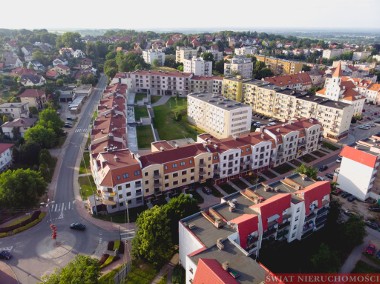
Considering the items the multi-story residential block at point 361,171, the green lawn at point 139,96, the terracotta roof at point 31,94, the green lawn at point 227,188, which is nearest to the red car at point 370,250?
the multi-story residential block at point 361,171

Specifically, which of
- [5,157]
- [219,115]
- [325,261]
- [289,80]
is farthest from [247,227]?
[289,80]

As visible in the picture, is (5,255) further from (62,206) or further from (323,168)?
(323,168)

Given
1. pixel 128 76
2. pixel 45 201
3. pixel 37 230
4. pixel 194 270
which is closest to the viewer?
pixel 194 270

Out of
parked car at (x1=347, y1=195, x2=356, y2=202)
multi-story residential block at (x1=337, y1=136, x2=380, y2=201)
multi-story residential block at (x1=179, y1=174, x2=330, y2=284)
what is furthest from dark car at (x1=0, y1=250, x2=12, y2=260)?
multi-story residential block at (x1=337, y1=136, x2=380, y2=201)

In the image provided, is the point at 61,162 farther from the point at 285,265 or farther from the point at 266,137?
the point at 285,265

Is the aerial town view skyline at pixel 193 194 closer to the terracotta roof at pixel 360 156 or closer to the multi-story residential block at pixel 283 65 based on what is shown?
the terracotta roof at pixel 360 156

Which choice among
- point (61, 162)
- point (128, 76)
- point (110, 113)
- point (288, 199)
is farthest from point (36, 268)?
point (128, 76)

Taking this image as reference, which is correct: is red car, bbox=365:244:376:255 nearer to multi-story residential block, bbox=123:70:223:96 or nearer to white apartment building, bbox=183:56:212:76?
multi-story residential block, bbox=123:70:223:96
